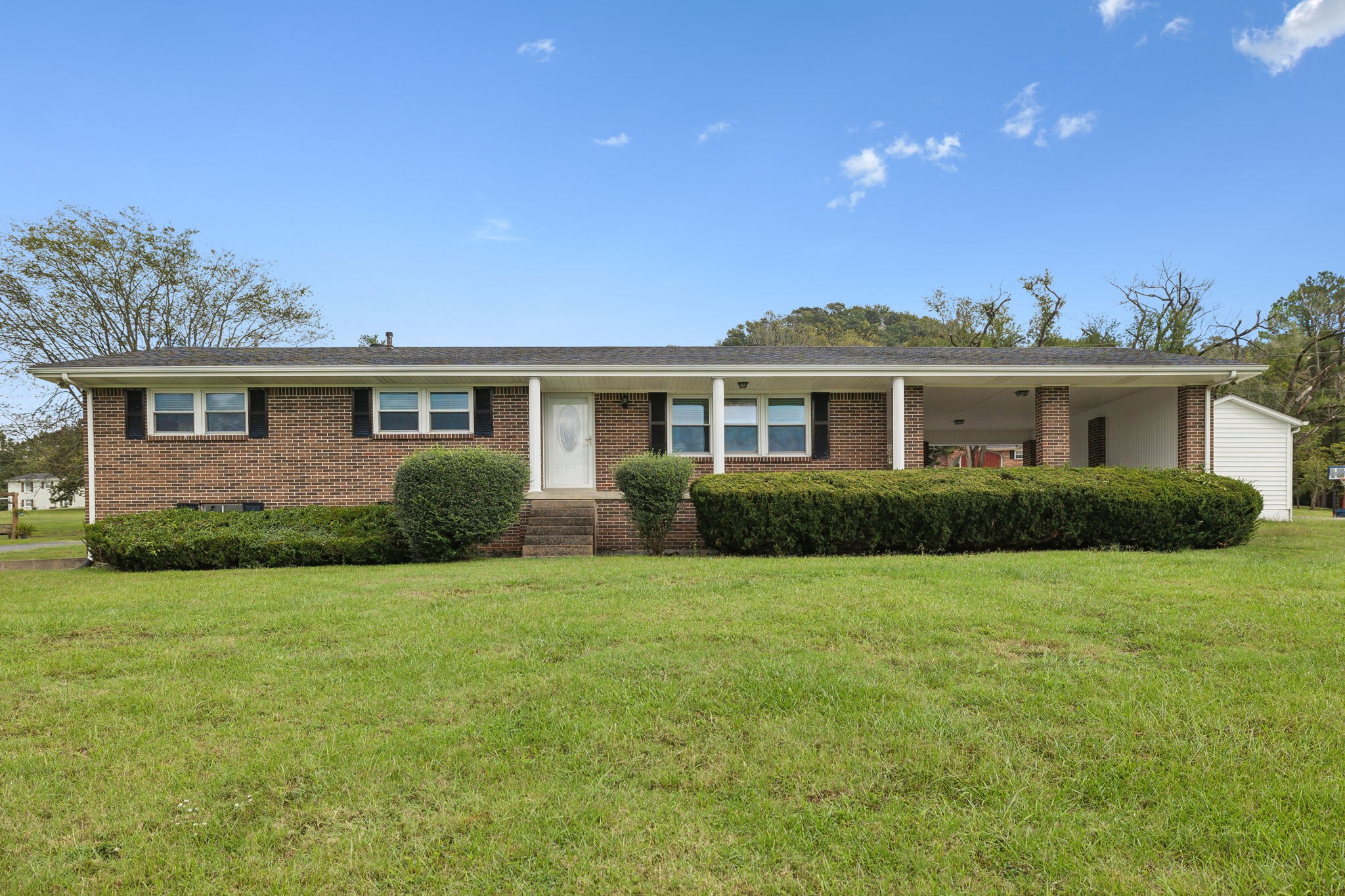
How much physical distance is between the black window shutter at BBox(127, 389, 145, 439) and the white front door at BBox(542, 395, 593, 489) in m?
7.51

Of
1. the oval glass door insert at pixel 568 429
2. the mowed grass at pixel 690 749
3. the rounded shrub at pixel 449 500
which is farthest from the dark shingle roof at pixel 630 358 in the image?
the mowed grass at pixel 690 749

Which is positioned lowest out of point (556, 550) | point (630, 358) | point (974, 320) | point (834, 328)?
point (556, 550)

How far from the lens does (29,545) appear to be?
16234 mm

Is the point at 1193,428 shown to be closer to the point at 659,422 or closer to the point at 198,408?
the point at 659,422

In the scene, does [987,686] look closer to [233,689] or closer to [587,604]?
[587,604]

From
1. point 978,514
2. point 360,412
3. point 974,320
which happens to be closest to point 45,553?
point 360,412

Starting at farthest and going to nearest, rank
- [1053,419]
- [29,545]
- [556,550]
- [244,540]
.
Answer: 1. [29,545]
2. [1053,419]
3. [556,550]
4. [244,540]

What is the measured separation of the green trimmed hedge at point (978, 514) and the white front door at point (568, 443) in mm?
4057

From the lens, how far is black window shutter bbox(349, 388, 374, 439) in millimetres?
12555

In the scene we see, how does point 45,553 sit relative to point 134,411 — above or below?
below

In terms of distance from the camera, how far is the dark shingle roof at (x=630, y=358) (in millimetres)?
12281

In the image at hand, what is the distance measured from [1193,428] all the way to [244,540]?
16.9m

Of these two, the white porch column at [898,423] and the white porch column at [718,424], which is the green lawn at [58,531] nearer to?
the white porch column at [718,424]

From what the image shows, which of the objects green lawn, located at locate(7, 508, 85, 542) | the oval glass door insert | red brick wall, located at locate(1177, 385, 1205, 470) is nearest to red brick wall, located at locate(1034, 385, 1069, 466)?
red brick wall, located at locate(1177, 385, 1205, 470)
